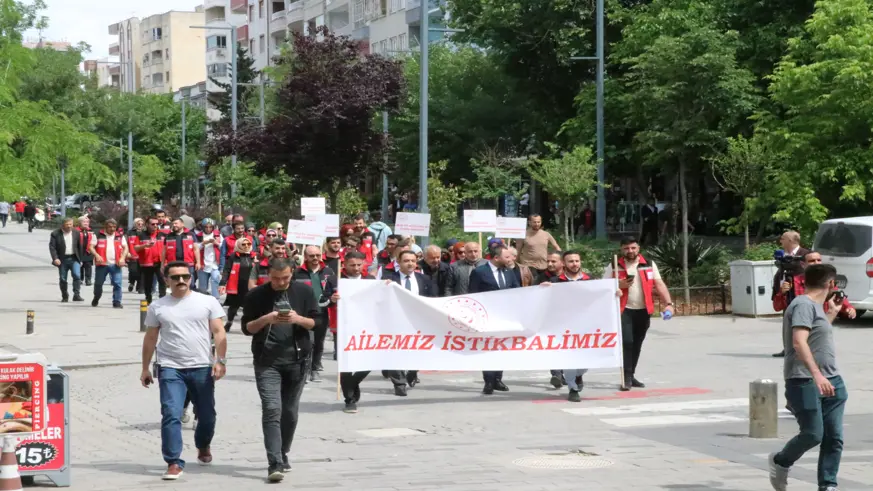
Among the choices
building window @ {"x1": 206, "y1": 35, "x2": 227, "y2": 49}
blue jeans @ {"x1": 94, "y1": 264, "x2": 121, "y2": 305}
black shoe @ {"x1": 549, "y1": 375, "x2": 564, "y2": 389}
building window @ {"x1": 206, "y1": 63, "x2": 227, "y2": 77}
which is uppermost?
building window @ {"x1": 206, "y1": 35, "x2": 227, "y2": 49}

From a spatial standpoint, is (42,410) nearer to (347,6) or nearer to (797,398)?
(797,398)

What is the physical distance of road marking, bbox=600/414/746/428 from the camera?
517 inches

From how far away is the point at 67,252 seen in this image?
2902 centimetres

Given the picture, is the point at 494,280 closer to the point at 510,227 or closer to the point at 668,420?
the point at 668,420

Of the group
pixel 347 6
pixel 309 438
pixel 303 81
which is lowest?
pixel 309 438

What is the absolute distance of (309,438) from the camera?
12.4 m

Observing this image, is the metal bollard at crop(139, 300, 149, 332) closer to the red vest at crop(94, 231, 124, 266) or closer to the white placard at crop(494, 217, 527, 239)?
the red vest at crop(94, 231, 124, 266)

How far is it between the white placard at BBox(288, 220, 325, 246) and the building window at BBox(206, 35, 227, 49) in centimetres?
10260

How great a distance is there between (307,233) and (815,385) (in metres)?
12.3

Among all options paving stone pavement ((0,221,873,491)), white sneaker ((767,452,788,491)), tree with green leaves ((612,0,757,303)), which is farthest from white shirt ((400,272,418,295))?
tree with green leaves ((612,0,757,303))

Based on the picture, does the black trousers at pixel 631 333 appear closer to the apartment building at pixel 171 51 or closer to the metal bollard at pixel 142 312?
the metal bollard at pixel 142 312

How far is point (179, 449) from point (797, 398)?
4289mm

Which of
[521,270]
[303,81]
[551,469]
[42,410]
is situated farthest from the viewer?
[303,81]

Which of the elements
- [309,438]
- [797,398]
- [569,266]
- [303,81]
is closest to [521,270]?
[569,266]
